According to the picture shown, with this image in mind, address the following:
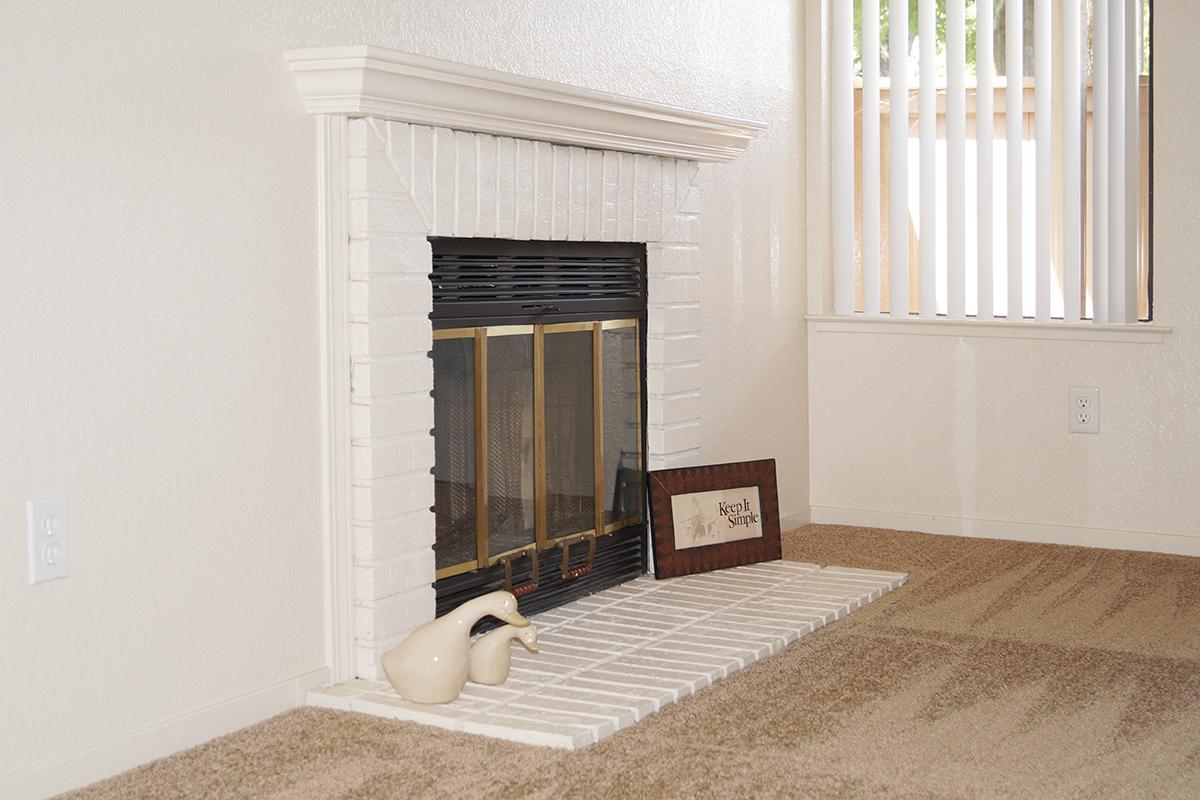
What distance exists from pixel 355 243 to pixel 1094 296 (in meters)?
2.39

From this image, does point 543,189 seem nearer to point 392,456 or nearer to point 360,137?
point 360,137

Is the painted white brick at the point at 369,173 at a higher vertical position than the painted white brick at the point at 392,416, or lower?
higher

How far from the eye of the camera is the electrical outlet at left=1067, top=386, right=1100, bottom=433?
4.00 meters

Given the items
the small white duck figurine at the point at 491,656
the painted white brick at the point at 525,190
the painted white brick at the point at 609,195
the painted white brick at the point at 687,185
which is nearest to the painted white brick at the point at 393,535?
the small white duck figurine at the point at 491,656

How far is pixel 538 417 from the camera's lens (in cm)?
315

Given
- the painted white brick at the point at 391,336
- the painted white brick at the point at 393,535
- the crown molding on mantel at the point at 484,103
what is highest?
the crown molding on mantel at the point at 484,103

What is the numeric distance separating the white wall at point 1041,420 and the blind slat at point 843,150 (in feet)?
0.58

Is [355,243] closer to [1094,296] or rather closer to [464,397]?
[464,397]

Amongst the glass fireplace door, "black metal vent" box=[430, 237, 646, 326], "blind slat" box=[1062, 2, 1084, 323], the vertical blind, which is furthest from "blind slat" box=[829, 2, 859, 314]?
the glass fireplace door

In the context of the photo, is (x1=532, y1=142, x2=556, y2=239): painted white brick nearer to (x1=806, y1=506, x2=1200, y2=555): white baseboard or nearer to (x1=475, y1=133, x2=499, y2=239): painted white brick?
(x1=475, y1=133, x2=499, y2=239): painted white brick

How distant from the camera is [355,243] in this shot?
2559 mm

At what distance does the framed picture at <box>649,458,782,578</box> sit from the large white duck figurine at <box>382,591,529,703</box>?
3.37ft

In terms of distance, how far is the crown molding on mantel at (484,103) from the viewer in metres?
2.41

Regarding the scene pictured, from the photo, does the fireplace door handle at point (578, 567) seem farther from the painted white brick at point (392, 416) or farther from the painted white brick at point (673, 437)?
the painted white brick at point (392, 416)
